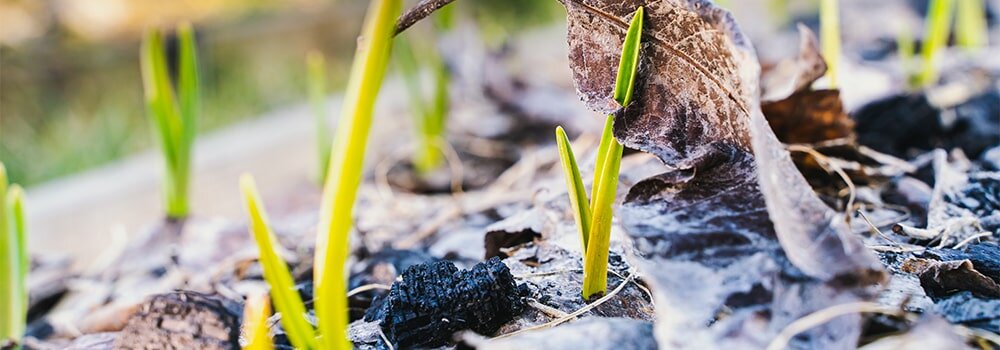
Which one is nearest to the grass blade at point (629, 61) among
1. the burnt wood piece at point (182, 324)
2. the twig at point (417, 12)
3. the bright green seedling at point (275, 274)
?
the twig at point (417, 12)

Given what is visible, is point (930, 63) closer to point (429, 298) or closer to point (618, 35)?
point (618, 35)

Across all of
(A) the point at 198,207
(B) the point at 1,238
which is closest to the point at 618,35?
(B) the point at 1,238

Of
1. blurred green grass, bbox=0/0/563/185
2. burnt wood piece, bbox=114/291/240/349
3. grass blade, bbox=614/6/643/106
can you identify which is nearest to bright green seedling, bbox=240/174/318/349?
burnt wood piece, bbox=114/291/240/349

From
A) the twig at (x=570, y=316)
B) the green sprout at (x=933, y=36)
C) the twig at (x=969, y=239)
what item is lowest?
the twig at (x=969, y=239)

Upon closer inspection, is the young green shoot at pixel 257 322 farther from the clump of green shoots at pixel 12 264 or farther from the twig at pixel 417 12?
the clump of green shoots at pixel 12 264

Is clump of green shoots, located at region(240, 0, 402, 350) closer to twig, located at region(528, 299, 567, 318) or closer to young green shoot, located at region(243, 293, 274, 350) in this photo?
young green shoot, located at region(243, 293, 274, 350)

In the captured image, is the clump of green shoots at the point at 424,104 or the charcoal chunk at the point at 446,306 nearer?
the charcoal chunk at the point at 446,306
